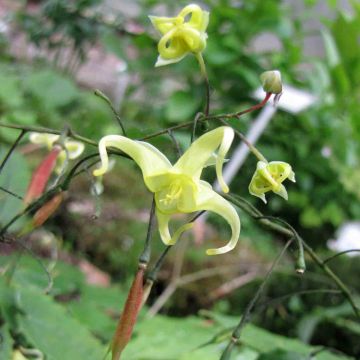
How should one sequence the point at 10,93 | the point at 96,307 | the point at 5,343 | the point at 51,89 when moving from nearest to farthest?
the point at 5,343
the point at 96,307
the point at 10,93
the point at 51,89

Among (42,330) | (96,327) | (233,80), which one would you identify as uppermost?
(42,330)

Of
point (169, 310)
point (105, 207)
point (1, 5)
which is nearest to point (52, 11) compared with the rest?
point (105, 207)

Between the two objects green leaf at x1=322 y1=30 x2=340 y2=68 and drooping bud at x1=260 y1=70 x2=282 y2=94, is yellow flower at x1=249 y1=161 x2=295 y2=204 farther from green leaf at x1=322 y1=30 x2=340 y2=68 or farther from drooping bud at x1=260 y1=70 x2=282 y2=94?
green leaf at x1=322 y1=30 x2=340 y2=68

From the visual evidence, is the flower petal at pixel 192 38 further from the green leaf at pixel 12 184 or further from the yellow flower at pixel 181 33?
the green leaf at pixel 12 184

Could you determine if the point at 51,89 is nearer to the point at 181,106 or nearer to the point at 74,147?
the point at 181,106

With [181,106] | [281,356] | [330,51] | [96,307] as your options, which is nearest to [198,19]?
[281,356]

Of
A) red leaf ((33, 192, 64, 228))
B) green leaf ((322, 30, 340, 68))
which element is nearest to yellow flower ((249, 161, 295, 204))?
red leaf ((33, 192, 64, 228))

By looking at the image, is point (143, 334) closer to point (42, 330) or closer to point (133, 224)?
point (42, 330)

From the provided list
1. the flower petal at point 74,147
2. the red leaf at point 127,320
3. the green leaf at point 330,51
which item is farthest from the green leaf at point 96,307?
the green leaf at point 330,51
